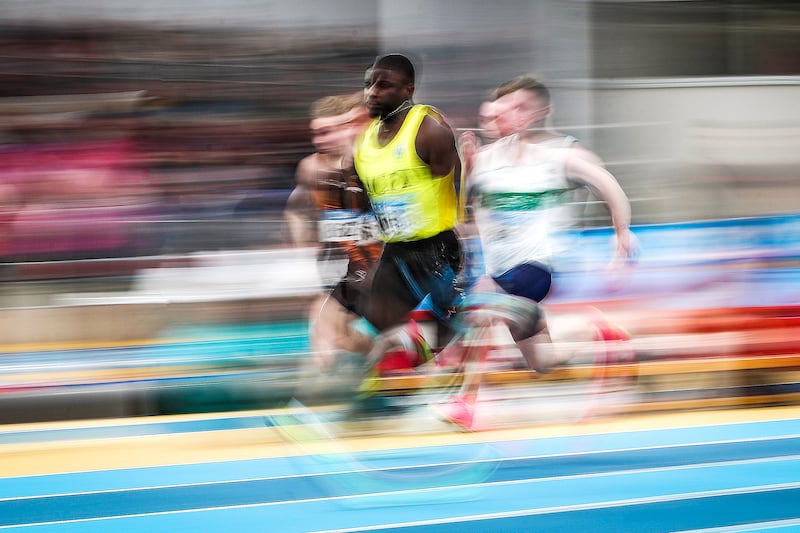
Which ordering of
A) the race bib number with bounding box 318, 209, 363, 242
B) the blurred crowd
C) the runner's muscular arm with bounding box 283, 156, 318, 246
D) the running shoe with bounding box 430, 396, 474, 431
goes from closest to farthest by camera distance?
the running shoe with bounding box 430, 396, 474, 431, the race bib number with bounding box 318, 209, 363, 242, the runner's muscular arm with bounding box 283, 156, 318, 246, the blurred crowd

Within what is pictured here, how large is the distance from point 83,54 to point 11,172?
2.87 feet

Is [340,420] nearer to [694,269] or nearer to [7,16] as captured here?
[694,269]

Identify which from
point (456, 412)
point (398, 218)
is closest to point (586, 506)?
point (456, 412)

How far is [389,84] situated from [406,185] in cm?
39

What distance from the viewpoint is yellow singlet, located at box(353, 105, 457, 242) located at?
4.74 metres

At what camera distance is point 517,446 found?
18.5ft

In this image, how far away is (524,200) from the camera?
17.0 feet

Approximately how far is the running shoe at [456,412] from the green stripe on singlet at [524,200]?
84cm

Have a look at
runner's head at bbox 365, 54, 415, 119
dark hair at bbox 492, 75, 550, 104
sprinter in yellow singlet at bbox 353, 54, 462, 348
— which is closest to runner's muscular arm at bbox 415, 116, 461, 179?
sprinter in yellow singlet at bbox 353, 54, 462, 348

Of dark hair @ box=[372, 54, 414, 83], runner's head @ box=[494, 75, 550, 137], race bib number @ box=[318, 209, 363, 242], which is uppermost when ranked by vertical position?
dark hair @ box=[372, 54, 414, 83]

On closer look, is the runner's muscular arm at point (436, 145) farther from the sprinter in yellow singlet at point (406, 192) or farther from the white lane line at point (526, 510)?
the white lane line at point (526, 510)

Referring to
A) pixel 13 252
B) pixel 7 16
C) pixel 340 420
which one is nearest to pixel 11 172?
pixel 13 252

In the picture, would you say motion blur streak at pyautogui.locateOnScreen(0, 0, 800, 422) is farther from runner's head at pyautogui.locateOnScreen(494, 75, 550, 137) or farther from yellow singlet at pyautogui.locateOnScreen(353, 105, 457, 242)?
yellow singlet at pyautogui.locateOnScreen(353, 105, 457, 242)

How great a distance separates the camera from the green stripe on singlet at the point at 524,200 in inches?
205
